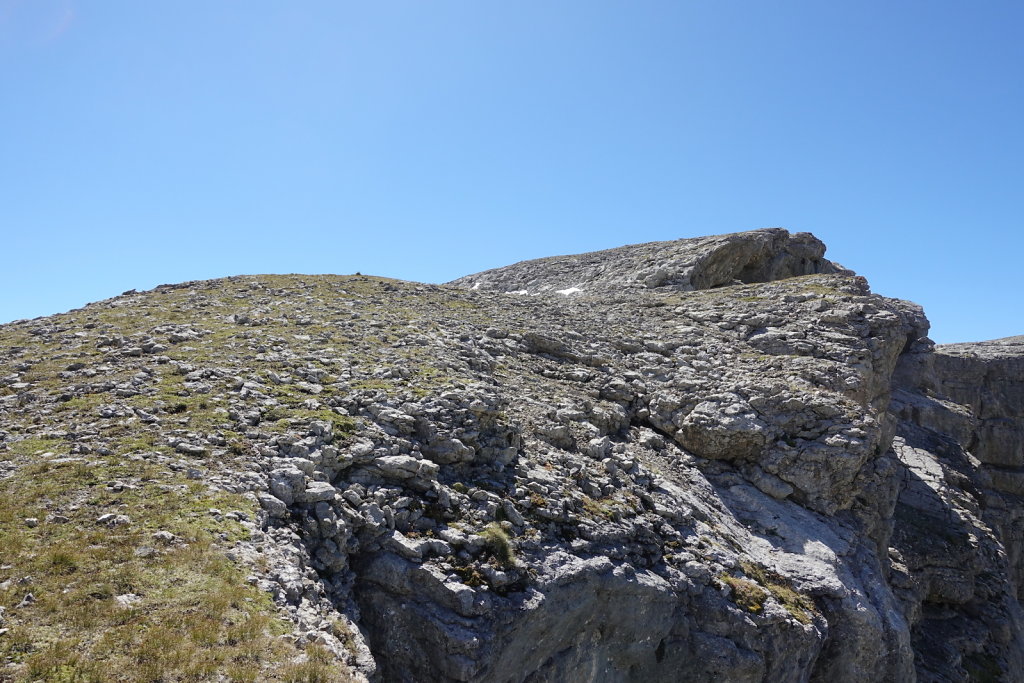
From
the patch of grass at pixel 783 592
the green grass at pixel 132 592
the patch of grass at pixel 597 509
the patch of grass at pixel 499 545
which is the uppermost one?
the patch of grass at pixel 597 509

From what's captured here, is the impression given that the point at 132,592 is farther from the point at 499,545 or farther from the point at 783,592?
the point at 783,592

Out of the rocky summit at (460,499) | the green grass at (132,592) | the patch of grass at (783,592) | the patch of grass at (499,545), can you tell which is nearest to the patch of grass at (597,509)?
the rocky summit at (460,499)

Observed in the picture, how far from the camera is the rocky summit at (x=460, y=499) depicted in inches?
402

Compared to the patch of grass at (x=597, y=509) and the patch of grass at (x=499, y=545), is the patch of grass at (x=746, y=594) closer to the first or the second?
the patch of grass at (x=597, y=509)

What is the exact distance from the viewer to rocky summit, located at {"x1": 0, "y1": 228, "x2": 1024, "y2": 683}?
1021 centimetres

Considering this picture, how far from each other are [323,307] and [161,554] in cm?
1872

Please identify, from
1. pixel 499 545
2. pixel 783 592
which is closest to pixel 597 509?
pixel 499 545

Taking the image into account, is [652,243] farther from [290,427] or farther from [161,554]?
[161,554]

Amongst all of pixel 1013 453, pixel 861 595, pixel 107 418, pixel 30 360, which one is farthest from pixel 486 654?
pixel 1013 453

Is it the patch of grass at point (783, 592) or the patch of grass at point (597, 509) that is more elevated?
the patch of grass at point (597, 509)

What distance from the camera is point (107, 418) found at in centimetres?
1508

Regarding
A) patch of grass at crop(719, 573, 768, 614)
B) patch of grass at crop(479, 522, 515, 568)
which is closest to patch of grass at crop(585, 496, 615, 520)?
patch of grass at crop(479, 522, 515, 568)

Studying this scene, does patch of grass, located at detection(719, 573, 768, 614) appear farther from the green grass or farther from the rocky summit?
the green grass

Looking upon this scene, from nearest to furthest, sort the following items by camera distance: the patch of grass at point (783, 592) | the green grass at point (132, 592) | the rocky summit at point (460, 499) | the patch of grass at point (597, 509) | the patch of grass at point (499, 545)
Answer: the green grass at point (132, 592) < the rocky summit at point (460, 499) < the patch of grass at point (499, 545) < the patch of grass at point (597, 509) < the patch of grass at point (783, 592)
